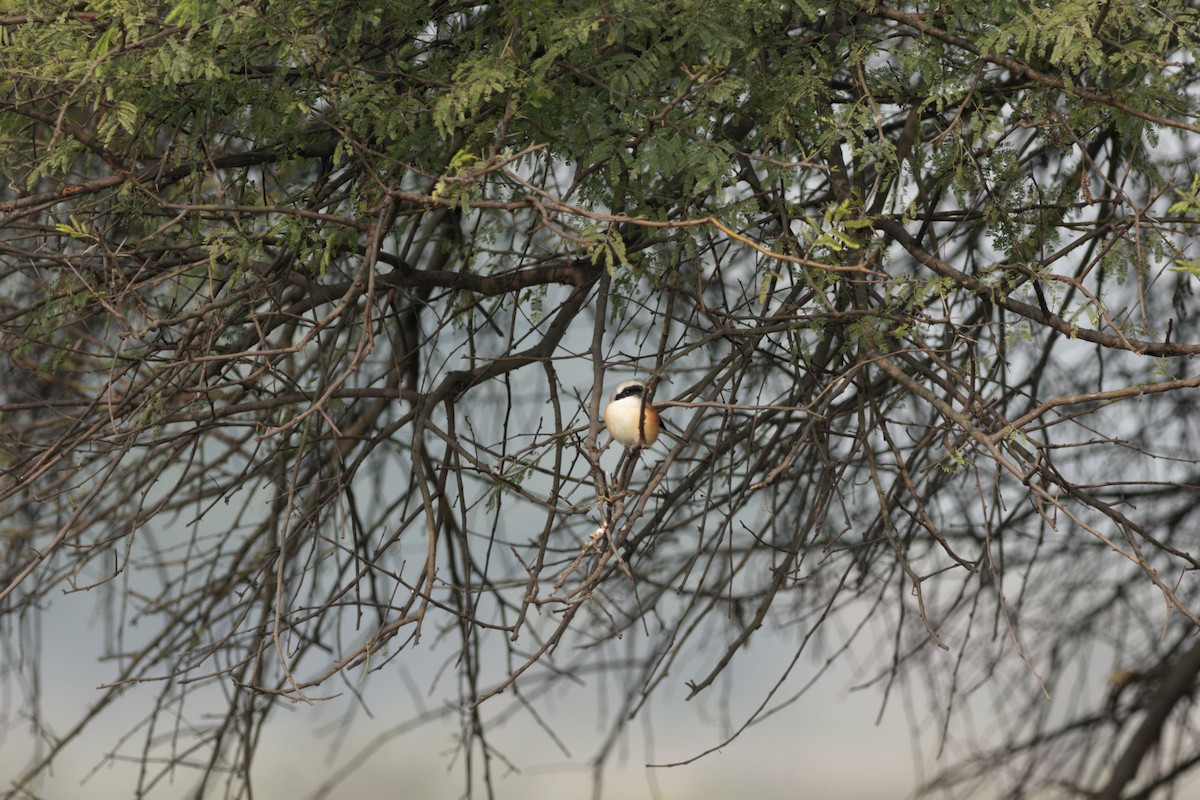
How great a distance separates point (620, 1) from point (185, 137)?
5.10 ft

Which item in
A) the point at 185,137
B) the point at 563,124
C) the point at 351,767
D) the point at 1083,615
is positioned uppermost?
the point at 185,137

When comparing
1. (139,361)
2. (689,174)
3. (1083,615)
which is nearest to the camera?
(689,174)

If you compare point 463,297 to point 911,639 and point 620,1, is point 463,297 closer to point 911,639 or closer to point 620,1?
point 620,1

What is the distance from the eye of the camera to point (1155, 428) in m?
5.30

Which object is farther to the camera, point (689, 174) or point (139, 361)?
point (139, 361)

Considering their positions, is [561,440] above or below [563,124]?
below

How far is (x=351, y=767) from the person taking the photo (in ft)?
15.0

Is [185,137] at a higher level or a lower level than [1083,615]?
higher

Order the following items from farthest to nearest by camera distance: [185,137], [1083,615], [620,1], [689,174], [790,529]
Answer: [1083,615]
[790,529]
[185,137]
[689,174]
[620,1]

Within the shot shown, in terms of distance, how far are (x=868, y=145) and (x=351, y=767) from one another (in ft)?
9.67

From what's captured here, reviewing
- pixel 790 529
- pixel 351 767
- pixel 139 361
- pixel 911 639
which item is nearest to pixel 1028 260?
pixel 790 529

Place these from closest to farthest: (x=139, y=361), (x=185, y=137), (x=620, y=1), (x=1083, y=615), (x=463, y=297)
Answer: (x=620, y=1), (x=139, y=361), (x=185, y=137), (x=463, y=297), (x=1083, y=615)

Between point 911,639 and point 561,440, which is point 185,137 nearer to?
point 561,440

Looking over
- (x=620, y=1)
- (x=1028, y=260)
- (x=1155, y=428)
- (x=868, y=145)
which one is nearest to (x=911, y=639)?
(x=1155, y=428)
